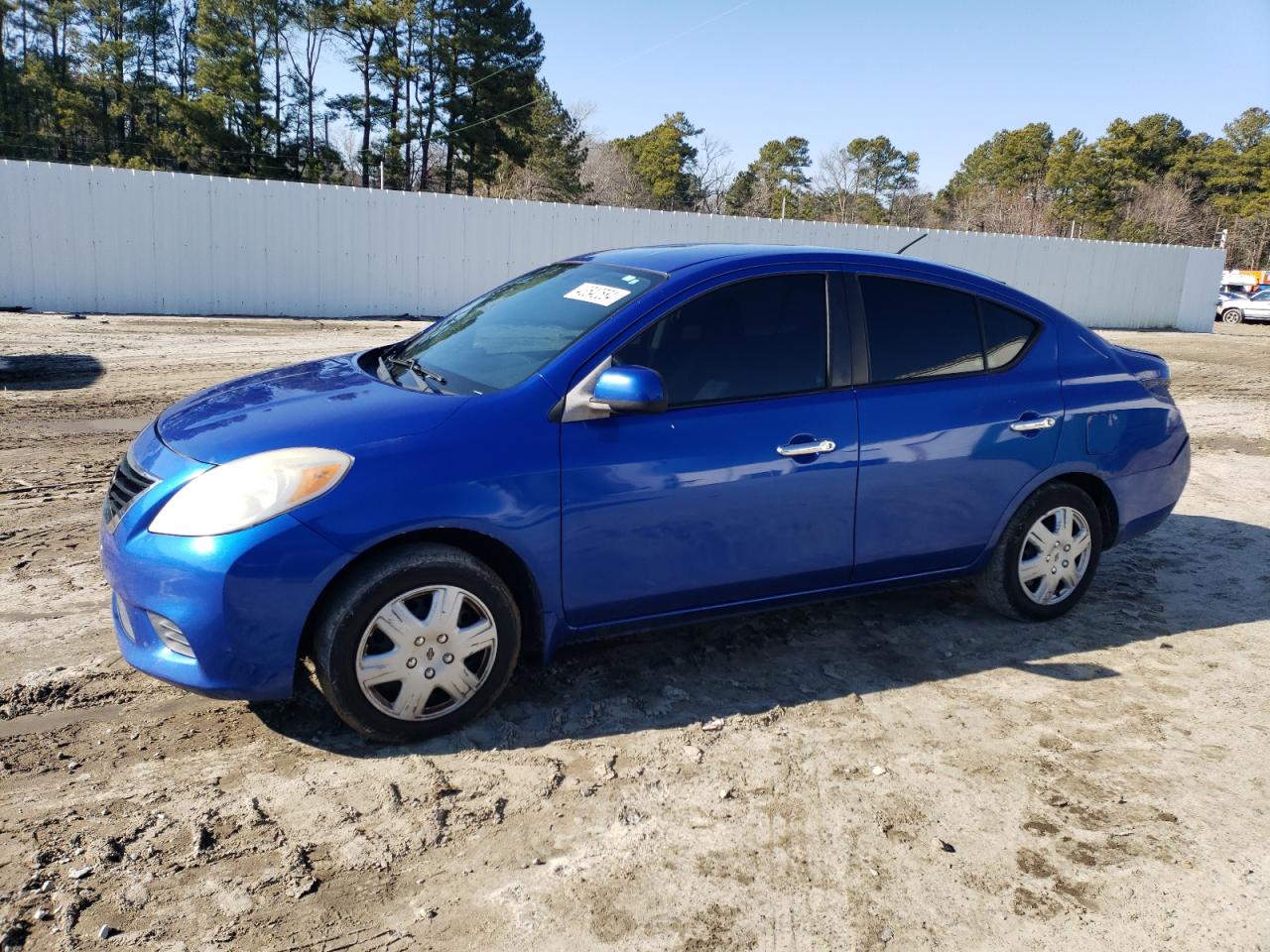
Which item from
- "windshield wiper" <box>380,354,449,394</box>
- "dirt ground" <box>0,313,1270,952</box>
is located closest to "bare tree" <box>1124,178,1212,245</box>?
"dirt ground" <box>0,313,1270,952</box>

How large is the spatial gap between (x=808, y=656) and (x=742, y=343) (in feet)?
4.80

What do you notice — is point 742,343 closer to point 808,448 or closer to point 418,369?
point 808,448

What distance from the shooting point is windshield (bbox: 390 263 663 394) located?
386 centimetres

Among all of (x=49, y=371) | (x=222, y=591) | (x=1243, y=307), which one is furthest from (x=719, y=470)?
(x=1243, y=307)

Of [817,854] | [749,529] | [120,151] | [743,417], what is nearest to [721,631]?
[749,529]

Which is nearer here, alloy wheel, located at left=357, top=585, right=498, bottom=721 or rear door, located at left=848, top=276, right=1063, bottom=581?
alloy wheel, located at left=357, top=585, right=498, bottom=721

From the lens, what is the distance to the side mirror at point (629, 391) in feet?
11.5

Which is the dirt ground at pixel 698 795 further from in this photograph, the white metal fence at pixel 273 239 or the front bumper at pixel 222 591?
the white metal fence at pixel 273 239

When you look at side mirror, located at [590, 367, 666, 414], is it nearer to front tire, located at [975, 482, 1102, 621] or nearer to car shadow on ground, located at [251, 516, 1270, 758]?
car shadow on ground, located at [251, 516, 1270, 758]

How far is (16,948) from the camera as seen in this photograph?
2.46 meters

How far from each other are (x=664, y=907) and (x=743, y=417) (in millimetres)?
1852

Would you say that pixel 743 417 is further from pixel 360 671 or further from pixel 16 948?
pixel 16 948

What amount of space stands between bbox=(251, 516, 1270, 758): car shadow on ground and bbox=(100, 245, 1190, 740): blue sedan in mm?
209

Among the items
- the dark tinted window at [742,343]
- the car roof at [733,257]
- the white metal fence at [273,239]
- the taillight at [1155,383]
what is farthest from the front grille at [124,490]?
the white metal fence at [273,239]
